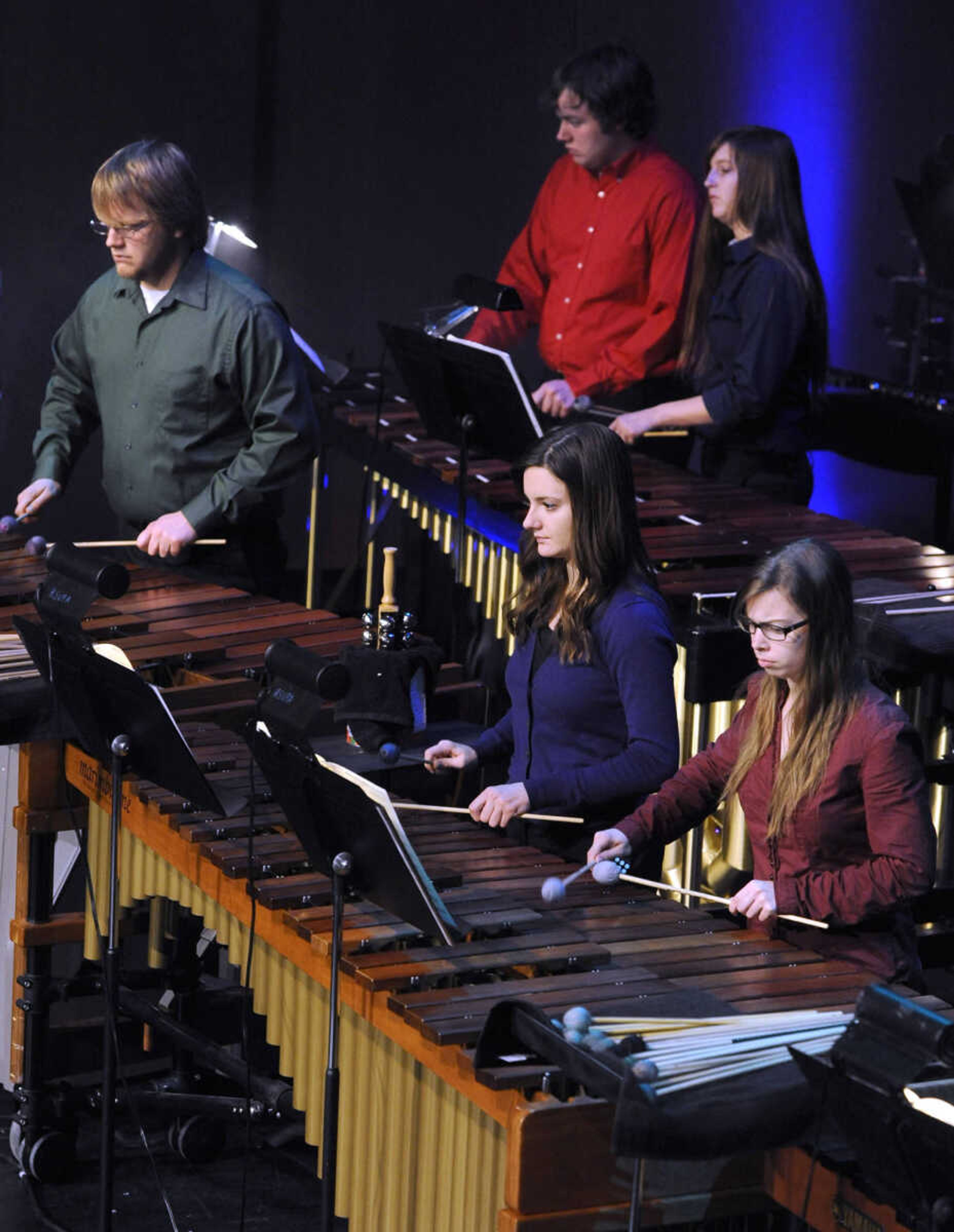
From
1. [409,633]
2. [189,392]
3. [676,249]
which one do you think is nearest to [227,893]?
[409,633]

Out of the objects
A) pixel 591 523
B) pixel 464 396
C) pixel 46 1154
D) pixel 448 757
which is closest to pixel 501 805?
pixel 448 757

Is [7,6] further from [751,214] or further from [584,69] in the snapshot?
[751,214]

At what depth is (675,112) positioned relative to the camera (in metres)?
9.39

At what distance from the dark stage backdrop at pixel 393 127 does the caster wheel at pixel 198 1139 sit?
4.17 meters

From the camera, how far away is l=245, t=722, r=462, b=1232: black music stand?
340 centimetres

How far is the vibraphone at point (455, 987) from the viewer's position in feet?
10.5

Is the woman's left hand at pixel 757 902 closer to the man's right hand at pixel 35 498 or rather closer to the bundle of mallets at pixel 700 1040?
the bundle of mallets at pixel 700 1040

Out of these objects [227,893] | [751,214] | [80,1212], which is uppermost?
[751,214]

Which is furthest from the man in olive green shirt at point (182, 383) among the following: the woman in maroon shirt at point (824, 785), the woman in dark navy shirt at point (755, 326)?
the woman in maroon shirt at point (824, 785)

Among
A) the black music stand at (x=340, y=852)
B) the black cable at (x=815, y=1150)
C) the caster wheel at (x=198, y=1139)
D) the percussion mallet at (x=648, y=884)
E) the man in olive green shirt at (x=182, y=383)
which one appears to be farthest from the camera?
the man in olive green shirt at (x=182, y=383)

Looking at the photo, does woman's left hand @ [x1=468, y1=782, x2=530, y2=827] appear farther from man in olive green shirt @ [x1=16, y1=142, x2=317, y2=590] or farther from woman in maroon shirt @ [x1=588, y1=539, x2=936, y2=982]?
man in olive green shirt @ [x1=16, y1=142, x2=317, y2=590]

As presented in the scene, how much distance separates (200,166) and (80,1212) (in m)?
5.19

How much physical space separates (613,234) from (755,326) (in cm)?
99

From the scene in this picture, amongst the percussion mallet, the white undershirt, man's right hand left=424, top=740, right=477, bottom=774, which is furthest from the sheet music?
the percussion mallet
